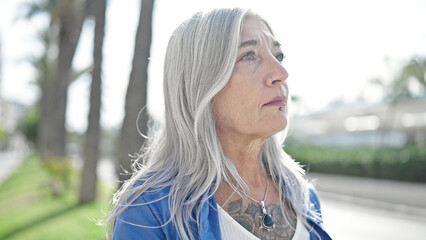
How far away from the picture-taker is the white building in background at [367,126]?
32.1 m

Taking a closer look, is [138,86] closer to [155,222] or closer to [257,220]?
[257,220]

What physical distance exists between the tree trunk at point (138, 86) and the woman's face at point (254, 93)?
15.8 ft

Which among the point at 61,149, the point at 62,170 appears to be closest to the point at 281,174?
the point at 62,170

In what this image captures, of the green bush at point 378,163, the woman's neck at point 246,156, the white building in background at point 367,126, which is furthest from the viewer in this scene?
the white building in background at point 367,126

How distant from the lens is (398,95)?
2788 cm

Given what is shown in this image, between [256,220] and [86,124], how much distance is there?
35.0 feet

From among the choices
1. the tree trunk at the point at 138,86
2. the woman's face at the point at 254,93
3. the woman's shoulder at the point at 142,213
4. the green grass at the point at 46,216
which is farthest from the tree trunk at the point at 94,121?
the woman's shoulder at the point at 142,213

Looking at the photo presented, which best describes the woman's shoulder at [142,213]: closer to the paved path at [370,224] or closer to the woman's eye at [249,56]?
the woman's eye at [249,56]

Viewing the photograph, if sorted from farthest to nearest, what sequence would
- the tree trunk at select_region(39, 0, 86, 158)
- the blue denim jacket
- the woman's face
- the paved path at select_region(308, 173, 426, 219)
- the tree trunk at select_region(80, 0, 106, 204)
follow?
the tree trunk at select_region(39, 0, 86, 158) < the paved path at select_region(308, 173, 426, 219) < the tree trunk at select_region(80, 0, 106, 204) < the woman's face < the blue denim jacket

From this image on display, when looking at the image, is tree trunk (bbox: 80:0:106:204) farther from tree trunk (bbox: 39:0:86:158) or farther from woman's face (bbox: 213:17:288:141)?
woman's face (bbox: 213:17:288:141)

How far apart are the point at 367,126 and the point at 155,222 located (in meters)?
37.8

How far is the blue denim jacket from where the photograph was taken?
150cm

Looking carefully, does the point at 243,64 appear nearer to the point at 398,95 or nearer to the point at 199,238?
the point at 199,238

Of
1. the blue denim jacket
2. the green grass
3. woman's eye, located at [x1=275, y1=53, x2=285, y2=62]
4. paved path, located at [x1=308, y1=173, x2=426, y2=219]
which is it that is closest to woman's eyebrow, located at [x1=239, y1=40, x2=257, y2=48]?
woman's eye, located at [x1=275, y1=53, x2=285, y2=62]
